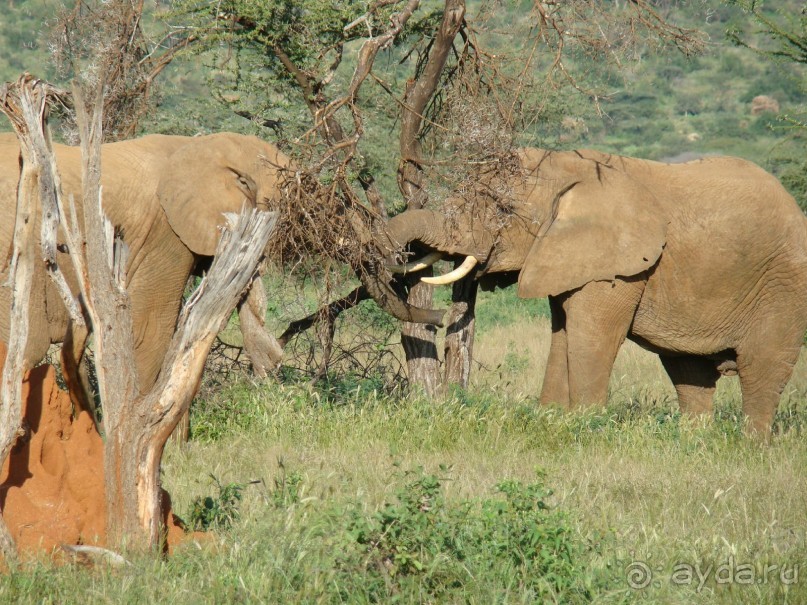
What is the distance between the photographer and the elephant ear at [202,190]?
323 inches

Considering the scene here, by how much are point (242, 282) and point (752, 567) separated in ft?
8.73

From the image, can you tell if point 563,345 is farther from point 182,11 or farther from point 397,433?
point 182,11

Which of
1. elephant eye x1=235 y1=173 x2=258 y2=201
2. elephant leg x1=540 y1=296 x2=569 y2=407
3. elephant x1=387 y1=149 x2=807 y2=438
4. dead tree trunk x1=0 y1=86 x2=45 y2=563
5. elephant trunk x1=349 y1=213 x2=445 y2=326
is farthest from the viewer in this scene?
elephant leg x1=540 y1=296 x2=569 y2=407

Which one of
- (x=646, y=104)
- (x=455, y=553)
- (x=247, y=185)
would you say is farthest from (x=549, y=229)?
(x=646, y=104)

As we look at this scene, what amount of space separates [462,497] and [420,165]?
3385 mm

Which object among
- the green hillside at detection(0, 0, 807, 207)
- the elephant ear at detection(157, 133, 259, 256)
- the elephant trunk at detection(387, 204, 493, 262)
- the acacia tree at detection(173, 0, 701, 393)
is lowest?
the green hillside at detection(0, 0, 807, 207)

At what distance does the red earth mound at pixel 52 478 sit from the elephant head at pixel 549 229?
341 cm

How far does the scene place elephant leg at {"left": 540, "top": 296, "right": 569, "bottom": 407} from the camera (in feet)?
29.4

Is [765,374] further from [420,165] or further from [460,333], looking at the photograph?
[420,165]

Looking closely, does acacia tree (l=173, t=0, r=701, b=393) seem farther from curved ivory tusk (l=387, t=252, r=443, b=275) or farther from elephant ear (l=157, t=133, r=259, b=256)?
elephant ear (l=157, t=133, r=259, b=256)

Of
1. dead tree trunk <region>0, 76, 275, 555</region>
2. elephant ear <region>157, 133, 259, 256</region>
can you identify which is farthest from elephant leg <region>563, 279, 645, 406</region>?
dead tree trunk <region>0, 76, 275, 555</region>

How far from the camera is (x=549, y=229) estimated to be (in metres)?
8.70

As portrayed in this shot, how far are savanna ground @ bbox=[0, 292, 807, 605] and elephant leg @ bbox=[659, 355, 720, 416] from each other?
8.8 inches

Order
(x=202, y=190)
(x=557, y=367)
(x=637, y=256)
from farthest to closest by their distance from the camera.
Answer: (x=557, y=367) → (x=637, y=256) → (x=202, y=190)
